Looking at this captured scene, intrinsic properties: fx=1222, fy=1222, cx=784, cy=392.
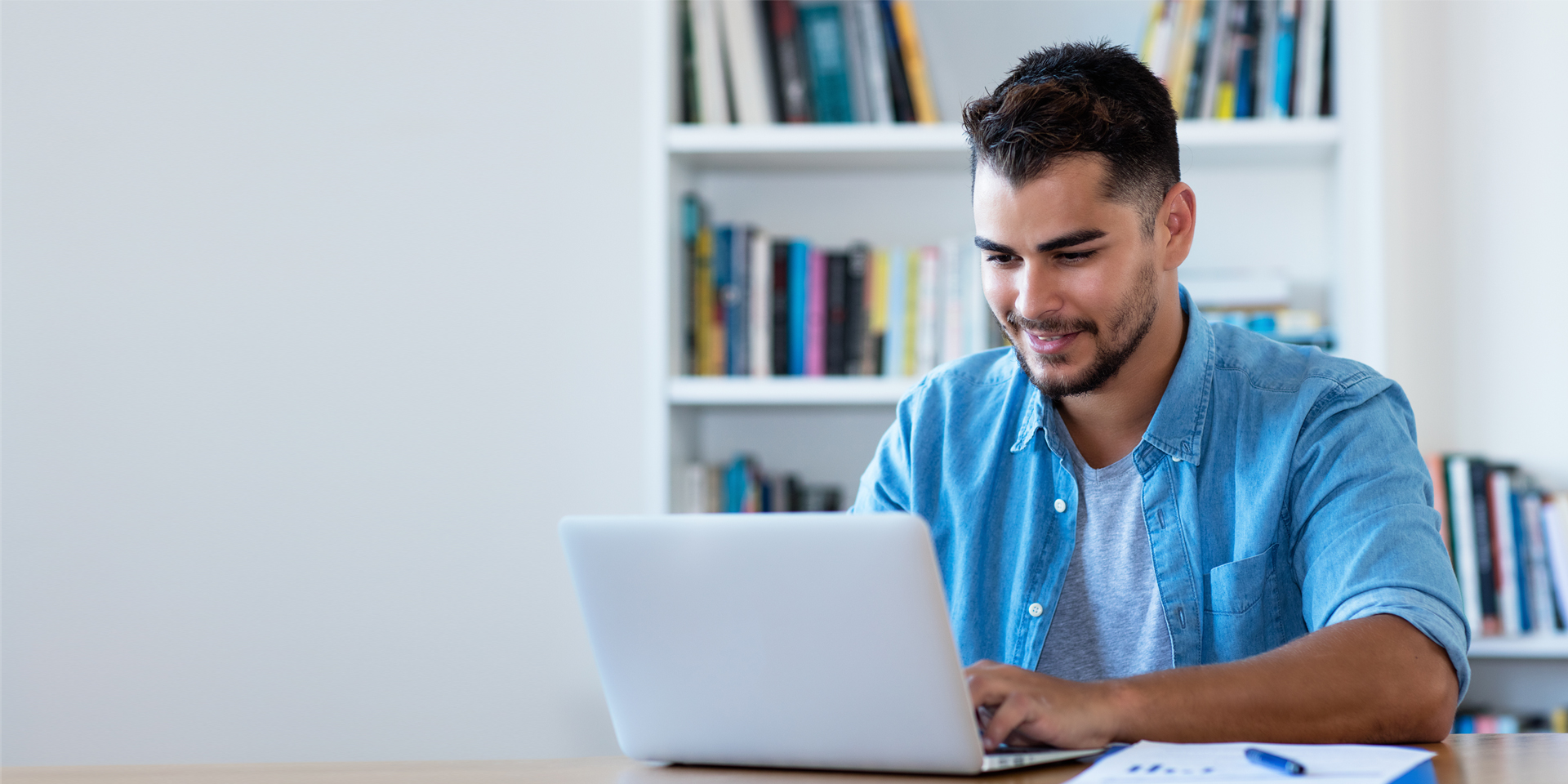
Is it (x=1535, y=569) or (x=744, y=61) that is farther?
(x=744, y=61)

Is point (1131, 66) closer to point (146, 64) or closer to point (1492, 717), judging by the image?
point (1492, 717)

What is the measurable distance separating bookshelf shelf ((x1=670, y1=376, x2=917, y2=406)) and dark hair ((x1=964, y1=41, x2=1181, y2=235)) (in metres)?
0.77

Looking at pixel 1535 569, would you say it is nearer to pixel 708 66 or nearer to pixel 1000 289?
pixel 1000 289

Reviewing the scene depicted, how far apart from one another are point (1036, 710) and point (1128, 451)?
0.50 m

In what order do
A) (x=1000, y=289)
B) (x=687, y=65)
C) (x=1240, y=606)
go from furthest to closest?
(x=687, y=65), (x=1000, y=289), (x=1240, y=606)

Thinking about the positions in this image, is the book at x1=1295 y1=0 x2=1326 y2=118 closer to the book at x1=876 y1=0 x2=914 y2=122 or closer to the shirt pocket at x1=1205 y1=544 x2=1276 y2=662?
the book at x1=876 y1=0 x2=914 y2=122

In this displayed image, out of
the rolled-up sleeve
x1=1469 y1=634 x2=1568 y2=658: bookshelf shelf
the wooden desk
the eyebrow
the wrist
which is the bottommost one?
x1=1469 y1=634 x2=1568 y2=658: bookshelf shelf

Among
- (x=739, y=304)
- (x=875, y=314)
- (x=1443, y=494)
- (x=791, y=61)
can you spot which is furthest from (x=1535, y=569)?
(x=791, y=61)

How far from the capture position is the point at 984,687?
0.86m

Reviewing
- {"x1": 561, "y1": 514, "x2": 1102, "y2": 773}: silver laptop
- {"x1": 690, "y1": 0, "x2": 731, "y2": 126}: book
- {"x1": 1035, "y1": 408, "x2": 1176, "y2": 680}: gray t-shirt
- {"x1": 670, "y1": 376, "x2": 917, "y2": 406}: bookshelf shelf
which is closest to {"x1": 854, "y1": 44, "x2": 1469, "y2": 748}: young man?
{"x1": 1035, "y1": 408, "x2": 1176, "y2": 680}: gray t-shirt

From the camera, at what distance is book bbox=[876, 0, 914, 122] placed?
6.73ft

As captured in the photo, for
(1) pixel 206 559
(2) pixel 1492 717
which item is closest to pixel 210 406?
(1) pixel 206 559

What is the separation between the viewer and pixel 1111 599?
3.98 feet

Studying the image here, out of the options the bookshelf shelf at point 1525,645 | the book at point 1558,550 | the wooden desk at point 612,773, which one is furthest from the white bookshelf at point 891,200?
the wooden desk at point 612,773
